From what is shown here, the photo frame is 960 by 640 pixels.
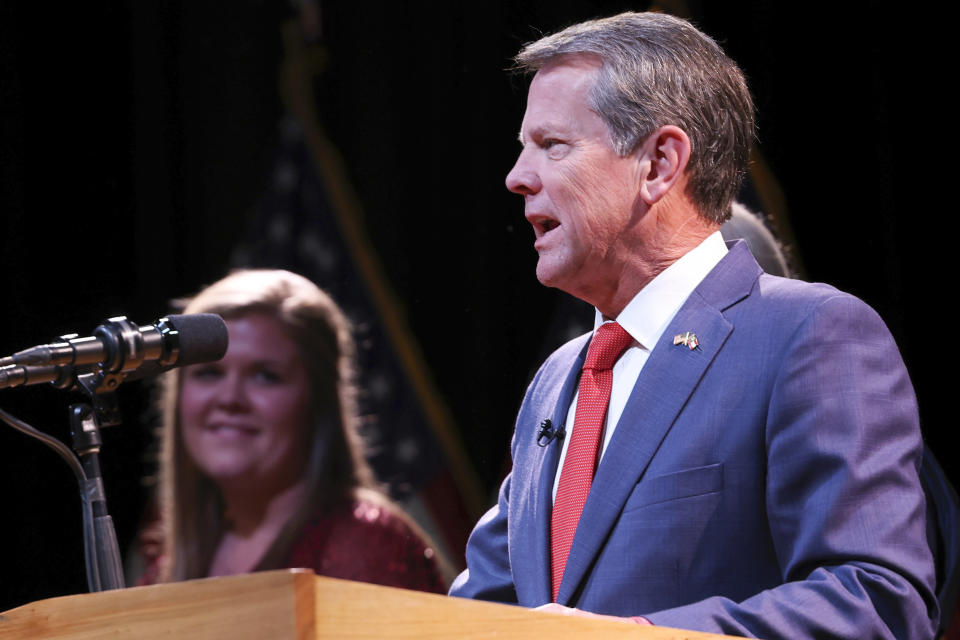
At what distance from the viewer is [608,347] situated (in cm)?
203

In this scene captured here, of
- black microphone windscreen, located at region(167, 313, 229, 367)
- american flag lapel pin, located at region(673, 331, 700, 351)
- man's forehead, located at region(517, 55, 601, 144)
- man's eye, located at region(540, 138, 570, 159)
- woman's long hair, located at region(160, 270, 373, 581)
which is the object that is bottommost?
woman's long hair, located at region(160, 270, 373, 581)

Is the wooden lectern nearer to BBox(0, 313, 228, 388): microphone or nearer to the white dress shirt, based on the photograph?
BBox(0, 313, 228, 388): microphone

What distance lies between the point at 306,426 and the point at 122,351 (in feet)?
6.26

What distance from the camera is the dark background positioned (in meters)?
3.43

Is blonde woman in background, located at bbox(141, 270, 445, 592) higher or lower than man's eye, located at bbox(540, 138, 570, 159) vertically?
lower

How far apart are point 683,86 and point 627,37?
14cm

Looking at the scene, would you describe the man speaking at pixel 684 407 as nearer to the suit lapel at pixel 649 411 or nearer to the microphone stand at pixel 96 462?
the suit lapel at pixel 649 411

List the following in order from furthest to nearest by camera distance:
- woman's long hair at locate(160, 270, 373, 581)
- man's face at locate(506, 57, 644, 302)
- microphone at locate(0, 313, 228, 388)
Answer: woman's long hair at locate(160, 270, 373, 581)
man's face at locate(506, 57, 644, 302)
microphone at locate(0, 313, 228, 388)

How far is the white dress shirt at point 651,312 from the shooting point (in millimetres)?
1974

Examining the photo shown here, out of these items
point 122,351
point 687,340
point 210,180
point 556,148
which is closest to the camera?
point 122,351

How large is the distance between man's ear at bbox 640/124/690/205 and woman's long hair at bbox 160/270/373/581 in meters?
1.57

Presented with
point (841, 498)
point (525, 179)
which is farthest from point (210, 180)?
point (841, 498)

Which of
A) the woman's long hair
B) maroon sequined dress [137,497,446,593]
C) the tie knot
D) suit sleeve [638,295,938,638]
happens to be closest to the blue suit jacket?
suit sleeve [638,295,938,638]

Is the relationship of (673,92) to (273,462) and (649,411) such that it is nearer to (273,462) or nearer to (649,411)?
(649,411)
